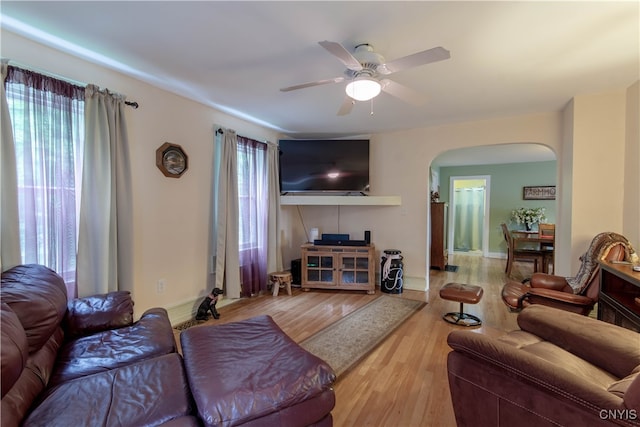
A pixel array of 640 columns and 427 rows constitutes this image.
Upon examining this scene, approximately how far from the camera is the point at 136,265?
2.65 m

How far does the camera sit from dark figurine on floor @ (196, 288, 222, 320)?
3123mm

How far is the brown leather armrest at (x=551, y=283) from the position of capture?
105 inches

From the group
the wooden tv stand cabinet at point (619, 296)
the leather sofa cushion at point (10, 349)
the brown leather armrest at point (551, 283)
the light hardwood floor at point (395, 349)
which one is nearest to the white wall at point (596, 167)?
the brown leather armrest at point (551, 283)

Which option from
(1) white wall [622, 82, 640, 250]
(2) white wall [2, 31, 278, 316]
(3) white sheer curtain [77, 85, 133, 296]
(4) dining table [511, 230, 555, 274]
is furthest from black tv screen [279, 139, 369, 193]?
(4) dining table [511, 230, 555, 274]

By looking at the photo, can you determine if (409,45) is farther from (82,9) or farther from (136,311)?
(136,311)

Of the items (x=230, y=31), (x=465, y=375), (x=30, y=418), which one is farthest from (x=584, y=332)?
(x=230, y=31)

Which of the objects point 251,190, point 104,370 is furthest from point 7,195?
point 251,190

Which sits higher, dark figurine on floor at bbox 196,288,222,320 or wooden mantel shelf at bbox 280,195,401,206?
wooden mantel shelf at bbox 280,195,401,206

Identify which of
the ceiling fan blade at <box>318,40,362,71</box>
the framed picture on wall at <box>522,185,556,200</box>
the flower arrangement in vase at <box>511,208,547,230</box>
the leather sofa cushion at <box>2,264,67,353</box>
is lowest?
the leather sofa cushion at <box>2,264,67,353</box>

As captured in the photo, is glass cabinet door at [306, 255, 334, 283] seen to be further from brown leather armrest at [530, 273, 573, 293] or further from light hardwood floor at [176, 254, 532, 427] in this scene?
brown leather armrest at [530, 273, 573, 293]

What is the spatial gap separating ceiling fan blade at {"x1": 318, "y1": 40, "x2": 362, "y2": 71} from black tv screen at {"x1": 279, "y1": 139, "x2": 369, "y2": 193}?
8.21 ft

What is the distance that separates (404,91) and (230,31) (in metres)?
1.26

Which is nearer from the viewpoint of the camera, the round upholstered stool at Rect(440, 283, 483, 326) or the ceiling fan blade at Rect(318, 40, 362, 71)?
the ceiling fan blade at Rect(318, 40, 362, 71)

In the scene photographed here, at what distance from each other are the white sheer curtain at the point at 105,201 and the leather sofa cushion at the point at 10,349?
49.7 inches
